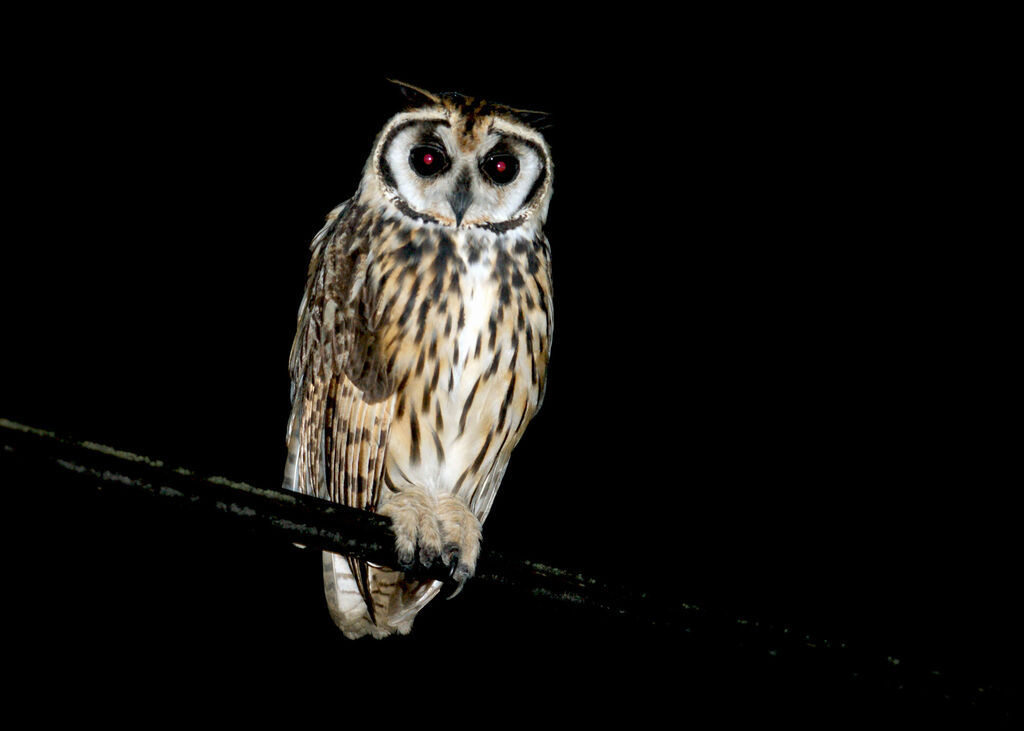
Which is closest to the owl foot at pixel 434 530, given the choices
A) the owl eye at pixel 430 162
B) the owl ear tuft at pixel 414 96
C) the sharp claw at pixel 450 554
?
the sharp claw at pixel 450 554

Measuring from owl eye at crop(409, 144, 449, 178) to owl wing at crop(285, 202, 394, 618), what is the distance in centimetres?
22

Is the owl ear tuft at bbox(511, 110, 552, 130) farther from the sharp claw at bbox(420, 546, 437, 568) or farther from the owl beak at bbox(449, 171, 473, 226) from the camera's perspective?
the sharp claw at bbox(420, 546, 437, 568)

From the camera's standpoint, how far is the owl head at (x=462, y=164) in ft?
6.48

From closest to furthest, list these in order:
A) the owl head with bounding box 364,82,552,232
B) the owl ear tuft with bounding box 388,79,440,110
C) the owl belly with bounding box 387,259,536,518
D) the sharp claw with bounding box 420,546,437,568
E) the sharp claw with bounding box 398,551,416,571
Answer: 1. the sharp claw with bounding box 398,551,416,571
2. the sharp claw with bounding box 420,546,437,568
3. the owl belly with bounding box 387,259,536,518
4. the owl head with bounding box 364,82,552,232
5. the owl ear tuft with bounding box 388,79,440,110

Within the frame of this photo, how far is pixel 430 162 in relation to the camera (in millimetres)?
2029

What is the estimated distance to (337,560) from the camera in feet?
7.00

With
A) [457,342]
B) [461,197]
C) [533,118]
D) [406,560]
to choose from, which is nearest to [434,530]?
[406,560]

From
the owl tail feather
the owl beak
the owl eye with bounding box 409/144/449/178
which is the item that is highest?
the owl eye with bounding box 409/144/449/178

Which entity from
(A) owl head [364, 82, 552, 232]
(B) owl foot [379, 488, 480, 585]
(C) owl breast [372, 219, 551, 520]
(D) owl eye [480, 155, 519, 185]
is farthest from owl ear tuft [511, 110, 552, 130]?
(B) owl foot [379, 488, 480, 585]

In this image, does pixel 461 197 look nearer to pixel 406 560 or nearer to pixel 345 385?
pixel 345 385

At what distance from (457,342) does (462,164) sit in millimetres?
464

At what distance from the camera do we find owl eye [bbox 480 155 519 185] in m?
2.04

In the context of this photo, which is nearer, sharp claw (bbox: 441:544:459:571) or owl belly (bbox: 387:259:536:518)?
sharp claw (bbox: 441:544:459:571)

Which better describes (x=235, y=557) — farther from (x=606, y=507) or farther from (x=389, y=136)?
(x=389, y=136)
